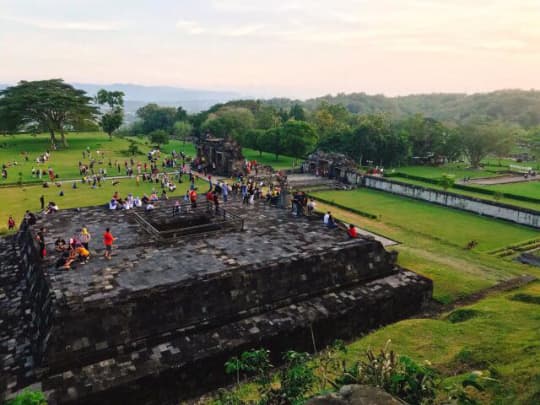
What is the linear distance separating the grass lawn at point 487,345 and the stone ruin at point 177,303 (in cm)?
182

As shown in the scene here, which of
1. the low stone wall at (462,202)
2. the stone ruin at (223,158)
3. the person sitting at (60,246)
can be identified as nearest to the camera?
the person sitting at (60,246)

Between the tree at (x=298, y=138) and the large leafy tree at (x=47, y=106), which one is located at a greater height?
the large leafy tree at (x=47, y=106)

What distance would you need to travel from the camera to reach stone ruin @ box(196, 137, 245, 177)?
41.6m

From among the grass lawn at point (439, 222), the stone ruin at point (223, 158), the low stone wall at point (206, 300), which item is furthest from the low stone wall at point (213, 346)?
the stone ruin at point (223, 158)

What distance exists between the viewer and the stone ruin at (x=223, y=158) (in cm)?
4164

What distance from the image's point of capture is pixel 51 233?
16359 mm

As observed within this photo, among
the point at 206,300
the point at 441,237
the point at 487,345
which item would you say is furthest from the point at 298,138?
the point at 487,345

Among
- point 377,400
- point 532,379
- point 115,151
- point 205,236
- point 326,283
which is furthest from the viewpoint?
point 115,151

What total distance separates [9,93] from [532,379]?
63648 mm

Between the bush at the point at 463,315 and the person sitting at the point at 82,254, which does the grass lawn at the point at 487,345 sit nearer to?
the bush at the point at 463,315

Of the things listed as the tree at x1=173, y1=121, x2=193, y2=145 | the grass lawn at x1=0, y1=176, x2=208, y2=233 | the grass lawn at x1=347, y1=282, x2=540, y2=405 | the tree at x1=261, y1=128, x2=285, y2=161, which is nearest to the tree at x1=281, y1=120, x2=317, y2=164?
the tree at x1=261, y1=128, x2=285, y2=161

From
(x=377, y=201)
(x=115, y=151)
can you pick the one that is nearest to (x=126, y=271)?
(x=377, y=201)

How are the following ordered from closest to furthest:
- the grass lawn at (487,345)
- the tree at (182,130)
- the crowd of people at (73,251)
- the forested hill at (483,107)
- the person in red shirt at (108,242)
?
the grass lawn at (487,345), the crowd of people at (73,251), the person in red shirt at (108,242), the tree at (182,130), the forested hill at (483,107)

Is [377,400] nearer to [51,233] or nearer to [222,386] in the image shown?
[222,386]
